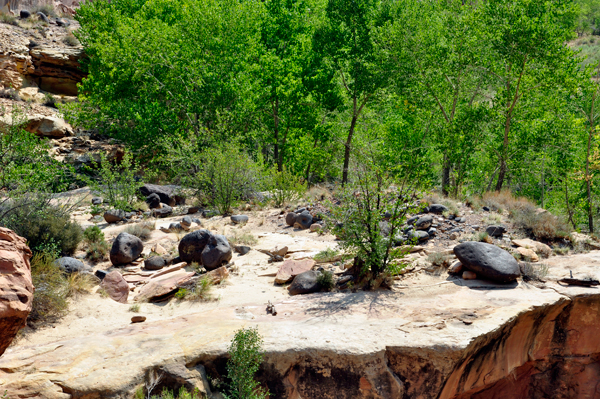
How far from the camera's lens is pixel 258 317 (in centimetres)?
664

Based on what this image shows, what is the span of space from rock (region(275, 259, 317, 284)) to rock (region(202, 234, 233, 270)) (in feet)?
3.91

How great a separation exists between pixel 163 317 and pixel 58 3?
4000 cm

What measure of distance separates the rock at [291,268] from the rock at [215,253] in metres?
1.19

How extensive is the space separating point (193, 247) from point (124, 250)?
4.64 feet

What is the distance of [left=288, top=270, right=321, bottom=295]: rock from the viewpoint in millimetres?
7816

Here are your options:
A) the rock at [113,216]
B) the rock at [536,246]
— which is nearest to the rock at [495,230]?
the rock at [536,246]

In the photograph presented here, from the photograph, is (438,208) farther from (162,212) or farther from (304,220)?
(162,212)

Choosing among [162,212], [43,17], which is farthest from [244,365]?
[43,17]

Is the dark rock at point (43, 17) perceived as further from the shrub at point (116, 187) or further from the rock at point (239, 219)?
the rock at point (239, 219)

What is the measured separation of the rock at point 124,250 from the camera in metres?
8.97

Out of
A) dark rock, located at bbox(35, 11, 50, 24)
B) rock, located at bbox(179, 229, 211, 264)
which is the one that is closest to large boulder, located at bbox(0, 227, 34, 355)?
rock, located at bbox(179, 229, 211, 264)

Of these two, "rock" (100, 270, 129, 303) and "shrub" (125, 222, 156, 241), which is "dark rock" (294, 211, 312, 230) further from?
"rock" (100, 270, 129, 303)

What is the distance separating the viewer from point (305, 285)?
785cm

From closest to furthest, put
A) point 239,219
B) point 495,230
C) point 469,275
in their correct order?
1. point 469,275
2. point 495,230
3. point 239,219
